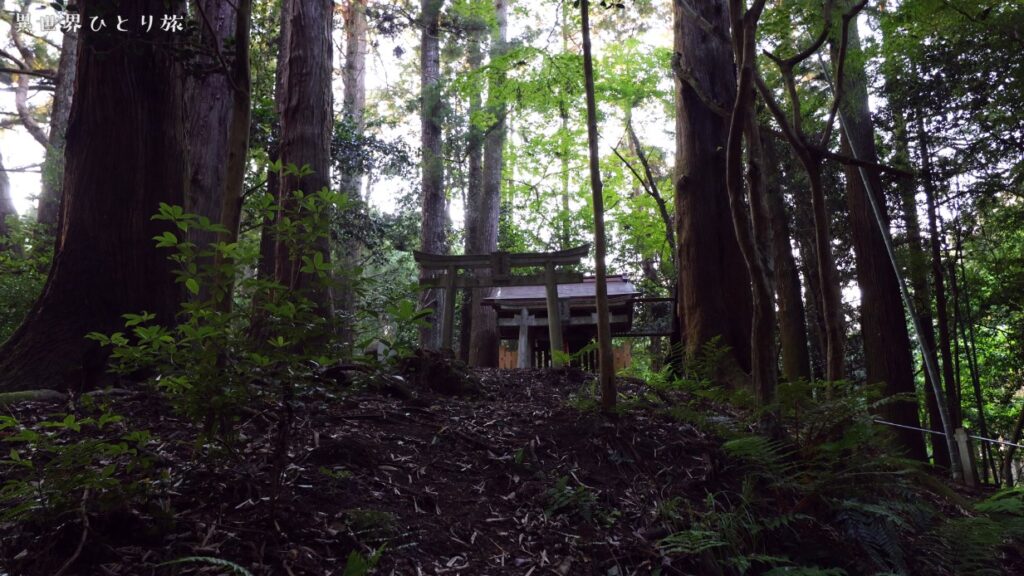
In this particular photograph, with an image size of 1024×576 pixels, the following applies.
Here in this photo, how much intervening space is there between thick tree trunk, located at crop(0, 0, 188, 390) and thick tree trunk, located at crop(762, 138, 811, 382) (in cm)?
628

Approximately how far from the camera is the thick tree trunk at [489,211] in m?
13.2

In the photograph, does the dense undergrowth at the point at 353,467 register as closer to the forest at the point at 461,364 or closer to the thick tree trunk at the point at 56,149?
the forest at the point at 461,364

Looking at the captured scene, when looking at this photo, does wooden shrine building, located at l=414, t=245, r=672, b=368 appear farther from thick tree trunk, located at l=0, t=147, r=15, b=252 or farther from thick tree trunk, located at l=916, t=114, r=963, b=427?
thick tree trunk, located at l=0, t=147, r=15, b=252

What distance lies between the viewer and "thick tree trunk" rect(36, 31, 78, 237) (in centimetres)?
937

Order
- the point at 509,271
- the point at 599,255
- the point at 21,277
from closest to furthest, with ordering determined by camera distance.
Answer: the point at 599,255 → the point at 21,277 → the point at 509,271

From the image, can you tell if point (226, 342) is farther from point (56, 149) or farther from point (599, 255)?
point (56, 149)

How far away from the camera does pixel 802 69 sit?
8945 millimetres

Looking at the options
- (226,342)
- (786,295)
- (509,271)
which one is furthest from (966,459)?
(226,342)

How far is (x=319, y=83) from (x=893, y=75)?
7.19m

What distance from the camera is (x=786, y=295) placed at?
8680 millimetres

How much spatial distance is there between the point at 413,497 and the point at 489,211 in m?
12.3

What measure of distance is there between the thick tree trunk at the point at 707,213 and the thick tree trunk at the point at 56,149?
8639 millimetres

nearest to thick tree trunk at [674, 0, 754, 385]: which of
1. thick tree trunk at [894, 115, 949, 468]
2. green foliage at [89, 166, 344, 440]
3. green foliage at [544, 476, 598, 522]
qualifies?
green foliage at [544, 476, 598, 522]

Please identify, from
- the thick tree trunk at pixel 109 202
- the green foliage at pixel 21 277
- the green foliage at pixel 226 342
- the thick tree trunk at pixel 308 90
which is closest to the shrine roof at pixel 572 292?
the thick tree trunk at pixel 308 90
